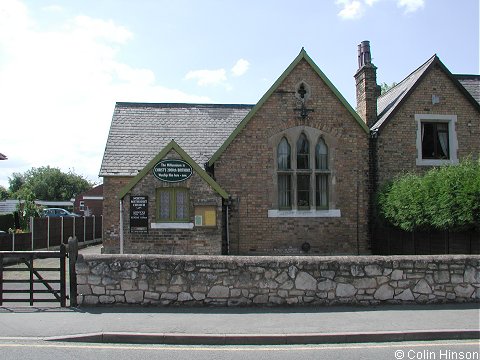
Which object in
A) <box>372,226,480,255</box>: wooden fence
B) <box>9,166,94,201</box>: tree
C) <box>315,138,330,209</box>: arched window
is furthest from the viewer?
<box>9,166,94,201</box>: tree

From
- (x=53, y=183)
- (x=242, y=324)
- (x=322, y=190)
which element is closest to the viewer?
(x=242, y=324)

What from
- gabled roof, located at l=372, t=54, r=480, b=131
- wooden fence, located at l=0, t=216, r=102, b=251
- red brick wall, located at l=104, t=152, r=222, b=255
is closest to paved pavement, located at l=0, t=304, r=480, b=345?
red brick wall, located at l=104, t=152, r=222, b=255

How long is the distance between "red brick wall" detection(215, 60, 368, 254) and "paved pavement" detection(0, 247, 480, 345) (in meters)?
6.93

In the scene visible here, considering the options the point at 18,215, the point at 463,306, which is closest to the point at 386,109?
the point at 463,306

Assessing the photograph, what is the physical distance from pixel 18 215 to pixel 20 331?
61.1 feet

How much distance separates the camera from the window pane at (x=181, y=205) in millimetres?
14969

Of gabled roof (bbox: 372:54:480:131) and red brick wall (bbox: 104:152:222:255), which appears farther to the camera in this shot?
gabled roof (bbox: 372:54:480:131)

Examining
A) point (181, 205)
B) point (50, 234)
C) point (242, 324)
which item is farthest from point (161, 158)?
point (50, 234)

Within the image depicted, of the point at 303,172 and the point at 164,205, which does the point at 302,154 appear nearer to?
the point at 303,172

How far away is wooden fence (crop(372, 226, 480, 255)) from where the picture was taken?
11972 millimetres

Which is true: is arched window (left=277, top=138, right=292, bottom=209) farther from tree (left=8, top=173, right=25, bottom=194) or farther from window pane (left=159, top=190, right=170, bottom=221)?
tree (left=8, top=173, right=25, bottom=194)

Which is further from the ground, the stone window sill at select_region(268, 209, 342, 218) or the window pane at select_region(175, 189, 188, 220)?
the window pane at select_region(175, 189, 188, 220)

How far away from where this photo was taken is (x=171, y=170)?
14.8 metres

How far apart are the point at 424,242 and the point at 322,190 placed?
399cm
